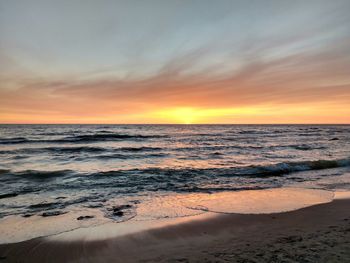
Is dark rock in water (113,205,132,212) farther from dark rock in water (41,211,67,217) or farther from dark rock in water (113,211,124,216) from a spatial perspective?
dark rock in water (41,211,67,217)

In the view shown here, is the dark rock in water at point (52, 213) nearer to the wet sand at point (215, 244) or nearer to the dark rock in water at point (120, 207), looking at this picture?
the dark rock in water at point (120, 207)

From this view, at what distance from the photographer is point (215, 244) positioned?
5.29 m

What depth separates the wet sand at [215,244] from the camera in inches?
178

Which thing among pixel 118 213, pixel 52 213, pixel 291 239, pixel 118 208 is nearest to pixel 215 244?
pixel 291 239

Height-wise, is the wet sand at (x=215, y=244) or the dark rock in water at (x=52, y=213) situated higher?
the wet sand at (x=215, y=244)

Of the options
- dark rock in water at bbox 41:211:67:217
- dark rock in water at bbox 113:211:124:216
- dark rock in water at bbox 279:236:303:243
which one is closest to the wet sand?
dark rock in water at bbox 279:236:303:243

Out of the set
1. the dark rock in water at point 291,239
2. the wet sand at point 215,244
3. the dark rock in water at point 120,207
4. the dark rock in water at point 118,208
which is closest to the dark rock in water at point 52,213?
the dark rock in water at point 118,208

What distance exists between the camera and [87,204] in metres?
8.46

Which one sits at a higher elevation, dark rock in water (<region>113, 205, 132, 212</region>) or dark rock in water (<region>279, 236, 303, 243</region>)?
dark rock in water (<region>279, 236, 303, 243</region>)

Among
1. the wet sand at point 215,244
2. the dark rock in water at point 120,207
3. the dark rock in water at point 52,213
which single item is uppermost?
the wet sand at point 215,244

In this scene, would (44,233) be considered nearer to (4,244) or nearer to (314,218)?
(4,244)

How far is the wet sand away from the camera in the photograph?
14.9 feet

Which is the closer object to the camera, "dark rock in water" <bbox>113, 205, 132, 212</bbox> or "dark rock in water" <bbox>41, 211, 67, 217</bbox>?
"dark rock in water" <bbox>41, 211, 67, 217</bbox>

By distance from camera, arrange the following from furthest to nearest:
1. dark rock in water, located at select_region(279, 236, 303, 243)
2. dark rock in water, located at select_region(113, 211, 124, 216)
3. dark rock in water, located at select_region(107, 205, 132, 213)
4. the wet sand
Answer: dark rock in water, located at select_region(107, 205, 132, 213), dark rock in water, located at select_region(113, 211, 124, 216), dark rock in water, located at select_region(279, 236, 303, 243), the wet sand
